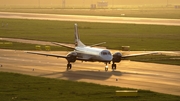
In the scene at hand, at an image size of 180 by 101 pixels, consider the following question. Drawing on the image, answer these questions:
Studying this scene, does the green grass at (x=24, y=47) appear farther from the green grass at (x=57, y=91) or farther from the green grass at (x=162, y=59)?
the green grass at (x=57, y=91)

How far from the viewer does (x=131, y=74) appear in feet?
195

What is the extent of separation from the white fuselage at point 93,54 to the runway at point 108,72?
1.53m

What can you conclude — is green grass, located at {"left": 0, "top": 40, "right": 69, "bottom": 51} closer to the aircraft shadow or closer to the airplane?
the airplane

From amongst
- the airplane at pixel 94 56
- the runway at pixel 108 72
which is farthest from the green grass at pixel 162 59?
the airplane at pixel 94 56

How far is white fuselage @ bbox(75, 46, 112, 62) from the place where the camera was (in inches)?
2416

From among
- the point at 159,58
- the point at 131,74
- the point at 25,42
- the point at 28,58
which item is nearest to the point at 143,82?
the point at 131,74

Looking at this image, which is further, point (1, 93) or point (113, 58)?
point (113, 58)

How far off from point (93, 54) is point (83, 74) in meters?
3.79

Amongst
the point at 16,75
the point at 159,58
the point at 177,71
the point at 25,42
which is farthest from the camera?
the point at 25,42

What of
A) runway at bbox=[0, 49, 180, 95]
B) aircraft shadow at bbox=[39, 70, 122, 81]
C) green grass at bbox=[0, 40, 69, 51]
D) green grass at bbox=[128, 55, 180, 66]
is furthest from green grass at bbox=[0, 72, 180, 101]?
green grass at bbox=[0, 40, 69, 51]

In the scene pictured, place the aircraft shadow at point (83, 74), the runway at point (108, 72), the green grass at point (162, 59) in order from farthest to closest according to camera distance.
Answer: the green grass at point (162, 59)
the aircraft shadow at point (83, 74)
the runway at point (108, 72)

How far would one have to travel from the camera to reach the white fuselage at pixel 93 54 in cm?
6138

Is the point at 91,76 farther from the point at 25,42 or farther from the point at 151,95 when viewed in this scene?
the point at 25,42

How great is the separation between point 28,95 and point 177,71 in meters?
22.9
